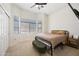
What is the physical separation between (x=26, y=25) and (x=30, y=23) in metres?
0.07

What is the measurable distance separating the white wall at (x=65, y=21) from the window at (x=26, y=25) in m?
0.19

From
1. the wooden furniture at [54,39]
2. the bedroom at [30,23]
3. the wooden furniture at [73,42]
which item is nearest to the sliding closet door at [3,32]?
the bedroom at [30,23]

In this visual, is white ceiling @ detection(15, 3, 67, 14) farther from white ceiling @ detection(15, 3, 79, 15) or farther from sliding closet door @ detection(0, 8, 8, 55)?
sliding closet door @ detection(0, 8, 8, 55)

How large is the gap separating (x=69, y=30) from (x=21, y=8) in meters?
0.76

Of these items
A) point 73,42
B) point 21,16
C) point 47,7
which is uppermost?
point 47,7

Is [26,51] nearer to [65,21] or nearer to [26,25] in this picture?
[26,25]

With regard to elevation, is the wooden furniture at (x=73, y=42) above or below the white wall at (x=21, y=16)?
below

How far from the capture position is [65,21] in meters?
1.67

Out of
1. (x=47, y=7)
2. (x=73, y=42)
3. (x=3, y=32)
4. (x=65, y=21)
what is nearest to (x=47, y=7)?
(x=47, y=7)

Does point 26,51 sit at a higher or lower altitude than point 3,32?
lower

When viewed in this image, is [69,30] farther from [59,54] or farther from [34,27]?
[34,27]

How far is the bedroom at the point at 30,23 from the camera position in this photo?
164 cm

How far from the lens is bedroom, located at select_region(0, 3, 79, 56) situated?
1.64 m

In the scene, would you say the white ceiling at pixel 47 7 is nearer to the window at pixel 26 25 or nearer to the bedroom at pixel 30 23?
the bedroom at pixel 30 23
